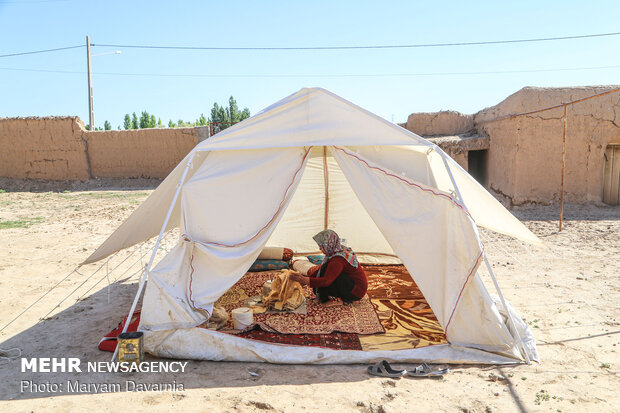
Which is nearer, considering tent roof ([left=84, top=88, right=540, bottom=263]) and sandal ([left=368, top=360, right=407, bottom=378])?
sandal ([left=368, top=360, right=407, bottom=378])

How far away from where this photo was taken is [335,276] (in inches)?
180

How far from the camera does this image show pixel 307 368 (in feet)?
11.5

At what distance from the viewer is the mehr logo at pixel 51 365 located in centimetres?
344

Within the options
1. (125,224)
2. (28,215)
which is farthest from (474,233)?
(28,215)

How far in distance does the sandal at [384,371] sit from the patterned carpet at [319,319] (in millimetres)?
598

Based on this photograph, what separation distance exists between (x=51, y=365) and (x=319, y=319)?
2.28 m

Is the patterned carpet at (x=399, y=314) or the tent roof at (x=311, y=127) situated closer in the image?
the patterned carpet at (x=399, y=314)

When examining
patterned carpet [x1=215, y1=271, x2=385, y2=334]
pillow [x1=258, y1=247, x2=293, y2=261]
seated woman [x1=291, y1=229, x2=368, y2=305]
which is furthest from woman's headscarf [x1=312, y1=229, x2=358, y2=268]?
pillow [x1=258, y1=247, x2=293, y2=261]

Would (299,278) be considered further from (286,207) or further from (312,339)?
(286,207)

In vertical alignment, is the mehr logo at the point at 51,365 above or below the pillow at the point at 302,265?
below

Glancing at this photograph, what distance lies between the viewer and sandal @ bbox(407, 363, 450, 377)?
335 centimetres

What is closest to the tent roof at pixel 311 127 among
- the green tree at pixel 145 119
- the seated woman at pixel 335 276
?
the seated woman at pixel 335 276

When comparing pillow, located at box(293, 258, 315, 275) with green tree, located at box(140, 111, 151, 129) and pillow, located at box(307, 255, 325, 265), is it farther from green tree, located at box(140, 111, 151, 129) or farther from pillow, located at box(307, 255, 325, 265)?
green tree, located at box(140, 111, 151, 129)

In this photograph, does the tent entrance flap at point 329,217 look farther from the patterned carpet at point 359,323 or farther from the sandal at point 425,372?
the sandal at point 425,372
